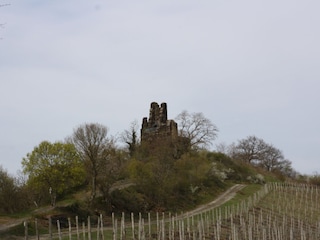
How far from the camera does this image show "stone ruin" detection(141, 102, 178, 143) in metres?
57.3

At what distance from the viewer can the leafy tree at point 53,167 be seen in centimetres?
3091

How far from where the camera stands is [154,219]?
32.2 m

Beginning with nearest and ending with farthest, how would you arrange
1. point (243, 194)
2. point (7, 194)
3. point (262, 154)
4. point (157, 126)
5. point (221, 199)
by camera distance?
point (7, 194) → point (221, 199) → point (243, 194) → point (157, 126) → point (262, 154)

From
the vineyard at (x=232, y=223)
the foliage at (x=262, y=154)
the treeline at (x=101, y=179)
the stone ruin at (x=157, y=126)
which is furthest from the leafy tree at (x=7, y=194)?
the foliage at (x=262, y=154)

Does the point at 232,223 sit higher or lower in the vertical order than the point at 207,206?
lower

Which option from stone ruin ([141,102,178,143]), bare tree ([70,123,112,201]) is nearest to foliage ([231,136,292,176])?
stone ruin ([141,102,178,143])

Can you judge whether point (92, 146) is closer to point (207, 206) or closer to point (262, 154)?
point (207, 206)

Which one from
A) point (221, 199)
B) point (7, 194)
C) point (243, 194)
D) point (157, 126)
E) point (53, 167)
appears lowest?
point (221, 199)

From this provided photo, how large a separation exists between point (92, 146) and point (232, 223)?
37.2ft

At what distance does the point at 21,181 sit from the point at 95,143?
5.61m

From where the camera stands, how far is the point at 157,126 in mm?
59156

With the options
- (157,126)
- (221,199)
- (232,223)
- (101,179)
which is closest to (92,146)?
(101,179)

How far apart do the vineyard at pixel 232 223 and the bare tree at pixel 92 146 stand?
12.0 ft

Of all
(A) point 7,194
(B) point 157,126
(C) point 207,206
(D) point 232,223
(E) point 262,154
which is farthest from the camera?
(E) point 262,154
